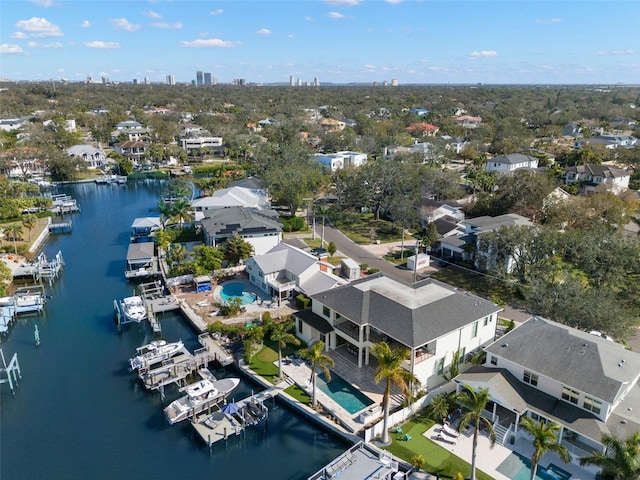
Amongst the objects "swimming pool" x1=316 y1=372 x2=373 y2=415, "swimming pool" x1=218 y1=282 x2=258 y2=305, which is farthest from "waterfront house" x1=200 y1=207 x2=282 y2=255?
"swimming pool" x1=316 y1=372 x2=373 y2=415

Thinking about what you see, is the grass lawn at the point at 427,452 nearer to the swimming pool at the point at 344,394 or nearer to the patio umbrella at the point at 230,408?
the swimming pool at the point at 344,394

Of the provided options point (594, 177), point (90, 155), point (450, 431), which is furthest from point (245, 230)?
point (90, 155)

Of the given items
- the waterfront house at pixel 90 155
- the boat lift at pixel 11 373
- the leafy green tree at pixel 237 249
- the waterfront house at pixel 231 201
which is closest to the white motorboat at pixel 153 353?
the boat lift at pixel 11 373

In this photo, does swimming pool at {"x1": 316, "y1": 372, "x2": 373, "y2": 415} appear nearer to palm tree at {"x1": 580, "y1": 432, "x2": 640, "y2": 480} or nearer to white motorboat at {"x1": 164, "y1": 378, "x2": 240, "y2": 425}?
white motorboat at {"x1": 164, "y1": 378, "x2": 240, "y2": 425}

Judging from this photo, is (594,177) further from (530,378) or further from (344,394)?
(344,394)

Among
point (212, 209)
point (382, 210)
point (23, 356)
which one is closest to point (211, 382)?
point (23, 356)

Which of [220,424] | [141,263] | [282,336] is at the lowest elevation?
[220,424]
